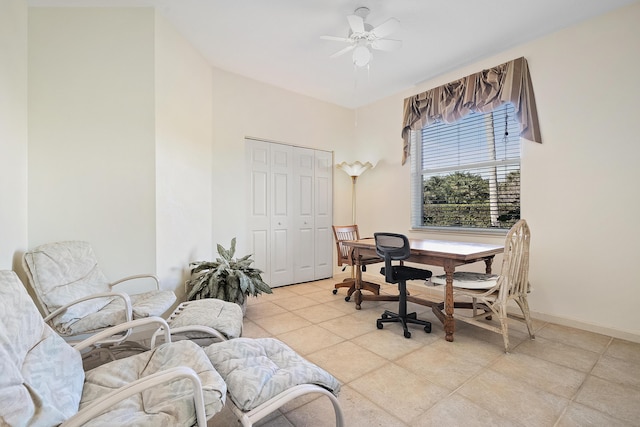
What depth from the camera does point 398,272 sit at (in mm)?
2758

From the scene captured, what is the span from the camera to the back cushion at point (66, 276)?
1.91m

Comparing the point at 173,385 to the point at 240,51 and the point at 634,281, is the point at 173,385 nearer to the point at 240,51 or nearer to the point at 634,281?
the point at 240,51

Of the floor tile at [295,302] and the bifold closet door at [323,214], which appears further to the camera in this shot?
the bifold closet door at [323,214]

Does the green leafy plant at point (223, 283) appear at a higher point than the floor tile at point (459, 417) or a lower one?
higher

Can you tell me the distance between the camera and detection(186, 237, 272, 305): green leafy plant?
2.79m

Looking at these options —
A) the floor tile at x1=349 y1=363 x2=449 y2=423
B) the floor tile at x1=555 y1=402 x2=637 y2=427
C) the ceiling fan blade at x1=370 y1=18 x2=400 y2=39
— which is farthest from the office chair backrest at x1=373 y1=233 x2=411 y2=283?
the ceiling fan blade at x1=370 y1=18 x2=400 y2=39

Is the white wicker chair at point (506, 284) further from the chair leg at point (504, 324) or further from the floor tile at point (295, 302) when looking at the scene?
the floor tile at point (295, 302)

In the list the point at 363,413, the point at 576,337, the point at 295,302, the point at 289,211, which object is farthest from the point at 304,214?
A: the point at 576,337

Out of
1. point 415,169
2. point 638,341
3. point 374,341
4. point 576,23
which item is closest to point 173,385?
point 374,341

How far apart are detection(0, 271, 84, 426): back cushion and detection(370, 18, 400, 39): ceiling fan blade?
290 cm

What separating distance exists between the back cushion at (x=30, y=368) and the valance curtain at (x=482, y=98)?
154 inches

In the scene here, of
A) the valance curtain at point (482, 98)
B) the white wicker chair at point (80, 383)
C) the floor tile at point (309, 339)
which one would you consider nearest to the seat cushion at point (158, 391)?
the white wicker chair at point (80, 383)

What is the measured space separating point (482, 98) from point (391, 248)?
208cm

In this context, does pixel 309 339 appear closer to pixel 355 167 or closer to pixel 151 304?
pixel 151 304
